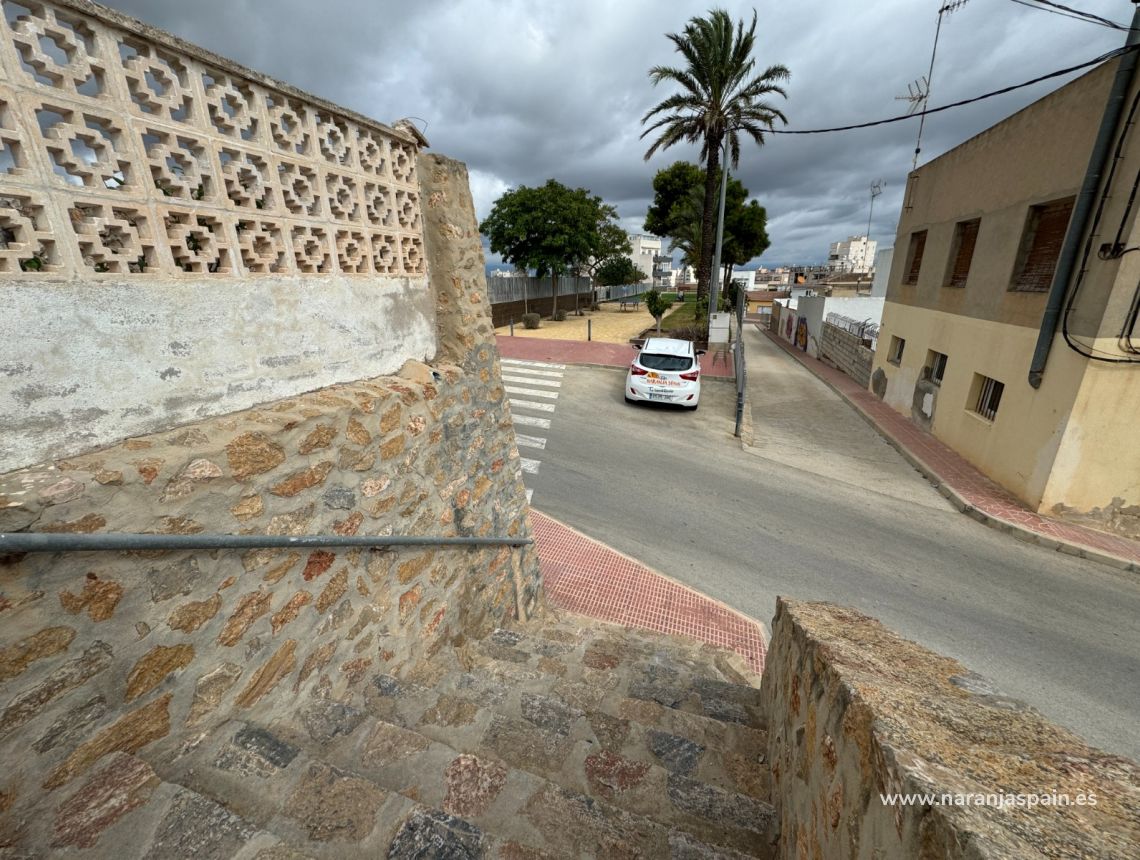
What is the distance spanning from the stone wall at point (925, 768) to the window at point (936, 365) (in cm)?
1152

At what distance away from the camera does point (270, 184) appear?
8.18 feet

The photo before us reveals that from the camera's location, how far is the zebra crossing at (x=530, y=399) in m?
9.93

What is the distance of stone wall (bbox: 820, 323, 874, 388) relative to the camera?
52.8ft

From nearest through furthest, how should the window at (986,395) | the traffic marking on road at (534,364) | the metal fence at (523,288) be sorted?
1. the window at (986,395)
2. the traffic marking on road at (534,364)
3. the metal fence at (523,288)

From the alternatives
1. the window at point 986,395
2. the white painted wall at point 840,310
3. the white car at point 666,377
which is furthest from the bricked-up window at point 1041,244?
the white painted wall at point 840,310

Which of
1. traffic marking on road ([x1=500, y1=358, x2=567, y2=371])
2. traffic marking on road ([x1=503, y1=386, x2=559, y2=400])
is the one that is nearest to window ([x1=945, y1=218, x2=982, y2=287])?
traffic marking on road ([x1=503, y1=386, x2=559, y2=400])

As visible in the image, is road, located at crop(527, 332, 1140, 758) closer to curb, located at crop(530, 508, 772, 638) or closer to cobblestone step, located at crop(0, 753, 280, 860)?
curb, located at crop(530, 508, 772, 638)

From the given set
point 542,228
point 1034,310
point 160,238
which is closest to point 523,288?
point 542,228

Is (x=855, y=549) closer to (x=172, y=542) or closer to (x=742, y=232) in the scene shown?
(x=172, y=542)

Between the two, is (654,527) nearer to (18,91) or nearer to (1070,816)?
(1070,816)

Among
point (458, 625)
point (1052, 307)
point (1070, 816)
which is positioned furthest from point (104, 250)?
point (1052, 307)

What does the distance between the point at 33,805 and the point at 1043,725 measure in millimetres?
3229

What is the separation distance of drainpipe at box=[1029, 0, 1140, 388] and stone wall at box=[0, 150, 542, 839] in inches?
352

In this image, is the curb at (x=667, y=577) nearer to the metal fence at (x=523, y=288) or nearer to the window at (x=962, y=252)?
the window at (x=962, y=252)
